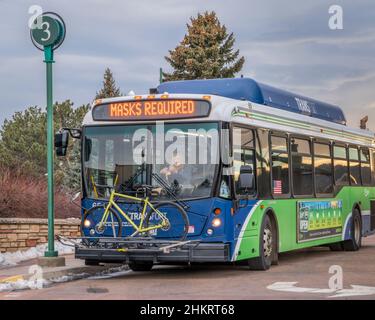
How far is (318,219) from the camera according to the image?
67.0 feet

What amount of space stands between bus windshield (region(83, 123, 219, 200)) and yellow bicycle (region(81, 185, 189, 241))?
0.20 metres

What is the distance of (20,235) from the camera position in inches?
821

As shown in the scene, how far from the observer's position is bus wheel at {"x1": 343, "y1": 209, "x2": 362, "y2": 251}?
23266mm

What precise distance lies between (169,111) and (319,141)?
19.0ft

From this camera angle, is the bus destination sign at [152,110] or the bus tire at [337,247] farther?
→ the bus tire at [337,247]

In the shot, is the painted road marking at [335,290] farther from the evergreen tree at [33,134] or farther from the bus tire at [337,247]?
the evergreen tree at [33,134]

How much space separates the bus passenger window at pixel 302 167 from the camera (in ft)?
62.3

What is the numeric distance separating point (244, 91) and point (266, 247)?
10.2ft

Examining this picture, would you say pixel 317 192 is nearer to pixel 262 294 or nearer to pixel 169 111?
pixel 169 111

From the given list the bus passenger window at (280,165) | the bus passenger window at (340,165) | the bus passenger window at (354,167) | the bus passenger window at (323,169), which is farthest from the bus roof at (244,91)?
the bus passenger window at (354,167)

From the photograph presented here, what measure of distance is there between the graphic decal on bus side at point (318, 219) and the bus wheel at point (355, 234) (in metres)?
1.15

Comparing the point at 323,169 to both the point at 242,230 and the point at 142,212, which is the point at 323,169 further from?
the point at 142,212

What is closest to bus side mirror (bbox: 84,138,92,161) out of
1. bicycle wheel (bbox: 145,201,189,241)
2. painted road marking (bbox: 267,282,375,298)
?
bicycle wheel (bbox: 145,201,189,241)
